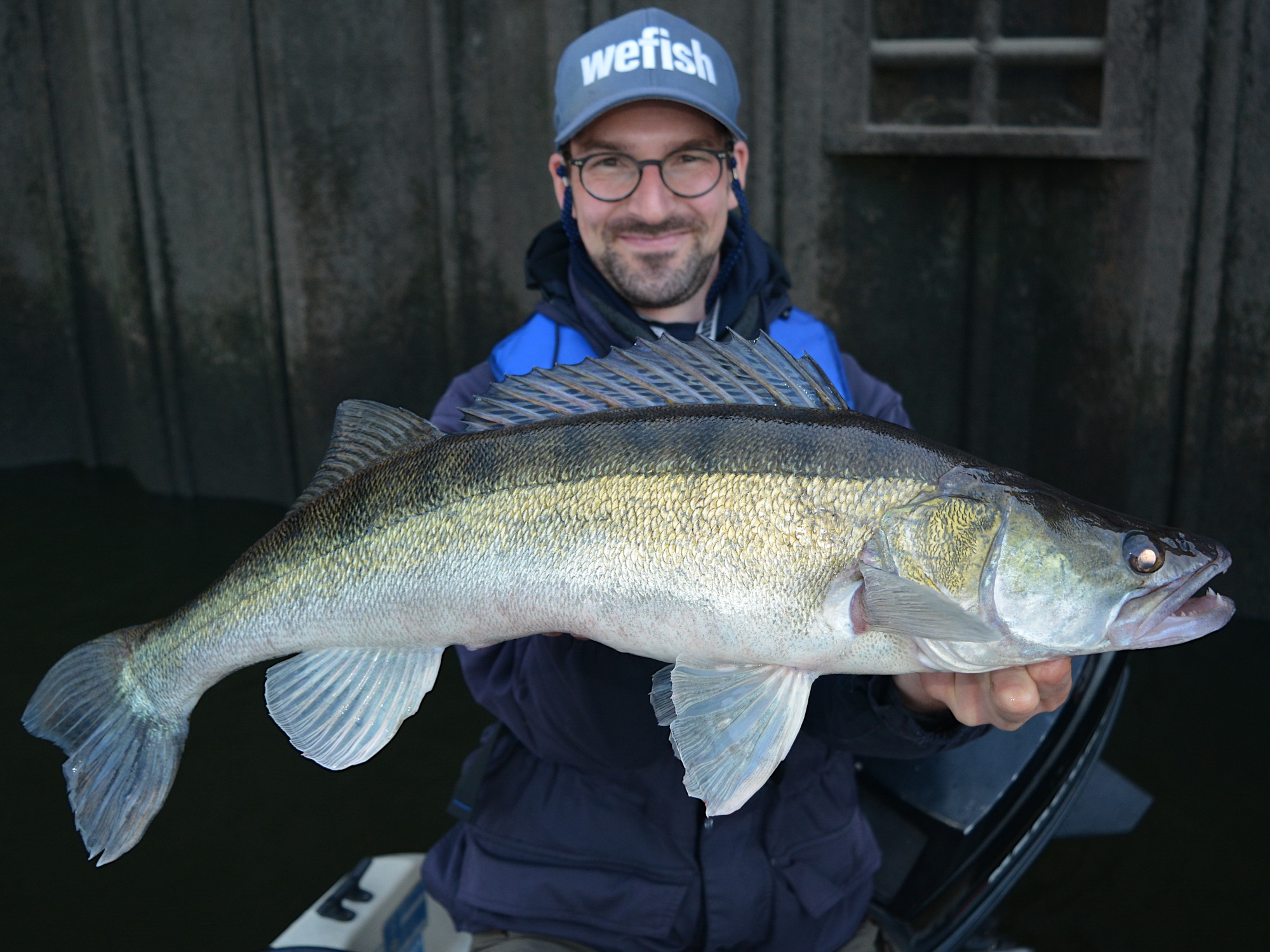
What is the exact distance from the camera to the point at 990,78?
4.02 metres

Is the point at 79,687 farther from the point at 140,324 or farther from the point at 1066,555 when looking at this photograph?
the point at 140,324

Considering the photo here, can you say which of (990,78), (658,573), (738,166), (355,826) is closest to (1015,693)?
(658,573)

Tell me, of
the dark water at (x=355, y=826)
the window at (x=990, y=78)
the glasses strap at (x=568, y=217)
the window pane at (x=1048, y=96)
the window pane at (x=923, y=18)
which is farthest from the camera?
the window pane at (x=923, y=18)

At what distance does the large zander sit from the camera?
63.8 inches

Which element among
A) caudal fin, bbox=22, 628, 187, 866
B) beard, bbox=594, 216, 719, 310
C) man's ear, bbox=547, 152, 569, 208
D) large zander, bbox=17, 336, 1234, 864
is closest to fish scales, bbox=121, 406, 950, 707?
large zander, bbox=17, 336, 1234, 864

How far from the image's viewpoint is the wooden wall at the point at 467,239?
4.04 meters

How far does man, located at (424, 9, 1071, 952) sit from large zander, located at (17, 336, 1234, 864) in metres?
0.17

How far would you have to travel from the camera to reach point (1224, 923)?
332 centimetres

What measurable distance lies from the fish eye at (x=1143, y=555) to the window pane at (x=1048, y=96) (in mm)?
2909

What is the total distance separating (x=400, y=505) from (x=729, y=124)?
4.30 feet

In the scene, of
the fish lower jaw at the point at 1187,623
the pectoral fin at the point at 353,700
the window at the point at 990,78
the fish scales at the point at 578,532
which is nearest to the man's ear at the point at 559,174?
the fish scales at the point at 578,532

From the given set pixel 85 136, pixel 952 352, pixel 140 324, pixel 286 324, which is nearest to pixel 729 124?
pixel 952 352

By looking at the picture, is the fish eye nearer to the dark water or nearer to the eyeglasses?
the eyeglasses

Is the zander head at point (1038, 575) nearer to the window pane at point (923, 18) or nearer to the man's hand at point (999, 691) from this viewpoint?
the man's hand at point (999, 691)
